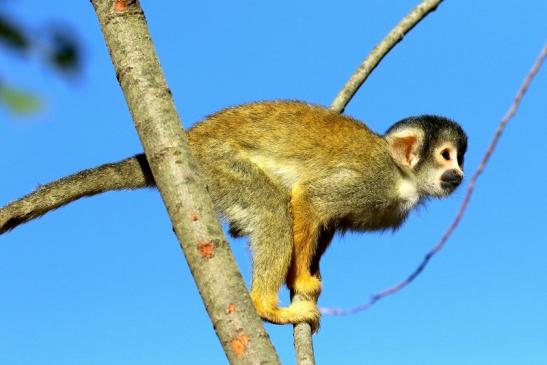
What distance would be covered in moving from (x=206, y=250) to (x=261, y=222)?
2934 mm

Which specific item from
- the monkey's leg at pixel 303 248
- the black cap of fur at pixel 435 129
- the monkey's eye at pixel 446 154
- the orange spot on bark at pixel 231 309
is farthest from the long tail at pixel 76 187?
the monkey's eye at pixel 446 154

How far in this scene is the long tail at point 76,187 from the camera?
5.39 metres

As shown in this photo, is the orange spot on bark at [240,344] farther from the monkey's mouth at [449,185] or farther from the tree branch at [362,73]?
the monkey's mouth at [449,185]

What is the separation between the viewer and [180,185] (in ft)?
11.6

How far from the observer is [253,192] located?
6.41 m

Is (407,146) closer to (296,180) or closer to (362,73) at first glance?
(362,73)

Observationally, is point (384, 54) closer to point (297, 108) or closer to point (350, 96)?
point (350, 96)

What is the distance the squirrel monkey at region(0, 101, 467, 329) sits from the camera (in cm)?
625

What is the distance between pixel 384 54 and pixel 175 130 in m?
3.65

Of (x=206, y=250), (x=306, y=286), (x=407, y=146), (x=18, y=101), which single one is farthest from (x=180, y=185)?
(x=407, y=146)

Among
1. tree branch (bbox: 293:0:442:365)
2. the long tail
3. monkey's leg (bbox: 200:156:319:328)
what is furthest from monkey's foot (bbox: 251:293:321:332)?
the long tail

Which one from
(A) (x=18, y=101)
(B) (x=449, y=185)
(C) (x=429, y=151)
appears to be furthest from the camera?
(B) (x=449, y=185)

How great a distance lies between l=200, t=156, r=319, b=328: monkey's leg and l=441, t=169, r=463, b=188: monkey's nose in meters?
2.23

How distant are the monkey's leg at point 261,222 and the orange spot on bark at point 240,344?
2950 mm
